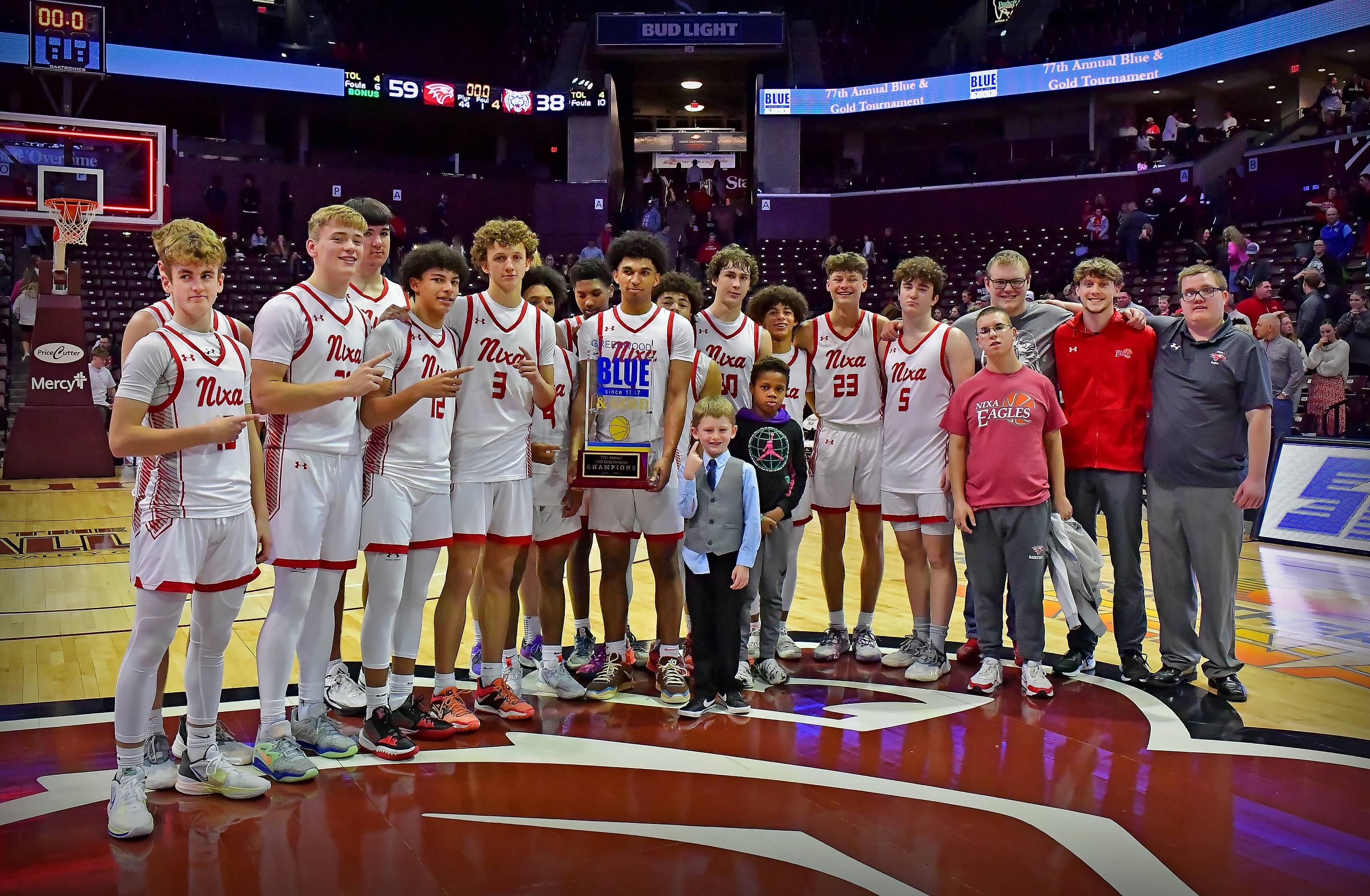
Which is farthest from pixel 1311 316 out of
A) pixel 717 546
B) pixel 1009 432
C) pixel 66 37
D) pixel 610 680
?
pixel 66 37

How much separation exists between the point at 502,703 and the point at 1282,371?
29.6 ft

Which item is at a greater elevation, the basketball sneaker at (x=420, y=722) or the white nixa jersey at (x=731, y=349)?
the white nixa jersey at (x=731, y=349)

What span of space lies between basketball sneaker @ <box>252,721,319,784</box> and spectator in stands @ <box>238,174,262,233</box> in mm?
20434

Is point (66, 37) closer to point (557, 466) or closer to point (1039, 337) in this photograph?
point (557, 466)

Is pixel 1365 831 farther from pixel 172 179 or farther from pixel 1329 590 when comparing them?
pixel 172 179

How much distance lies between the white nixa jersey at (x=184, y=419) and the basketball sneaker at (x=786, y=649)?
9.49ft

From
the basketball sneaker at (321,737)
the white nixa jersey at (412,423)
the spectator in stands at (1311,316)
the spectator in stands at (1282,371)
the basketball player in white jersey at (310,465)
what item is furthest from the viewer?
the spectator in stands at (1311,316)

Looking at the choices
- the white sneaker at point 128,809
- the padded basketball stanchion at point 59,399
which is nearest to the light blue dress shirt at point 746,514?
the white sneaker at point 128,809

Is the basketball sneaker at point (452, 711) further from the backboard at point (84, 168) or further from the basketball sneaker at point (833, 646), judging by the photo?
the backboard at point (84, 168)

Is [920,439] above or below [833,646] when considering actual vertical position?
above

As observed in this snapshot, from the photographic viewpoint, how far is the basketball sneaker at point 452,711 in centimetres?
411

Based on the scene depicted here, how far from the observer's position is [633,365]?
15.3 ft

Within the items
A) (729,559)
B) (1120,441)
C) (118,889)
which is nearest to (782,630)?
(729,559)

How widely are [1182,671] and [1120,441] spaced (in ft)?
3.74
